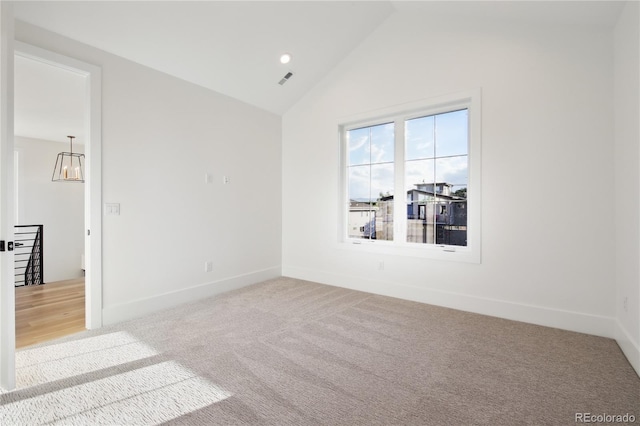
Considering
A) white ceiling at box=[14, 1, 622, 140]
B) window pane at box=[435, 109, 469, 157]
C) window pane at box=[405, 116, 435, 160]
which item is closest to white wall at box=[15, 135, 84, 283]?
white ceiling at box=[14, 1, 622, 140]

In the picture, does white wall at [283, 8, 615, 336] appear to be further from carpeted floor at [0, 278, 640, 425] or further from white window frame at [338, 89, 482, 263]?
carpeted floor at [0, 278, 640, 425]

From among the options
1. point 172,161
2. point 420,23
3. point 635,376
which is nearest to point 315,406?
point 635,376

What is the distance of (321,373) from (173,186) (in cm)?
264

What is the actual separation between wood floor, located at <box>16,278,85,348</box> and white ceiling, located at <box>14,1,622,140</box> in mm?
2562

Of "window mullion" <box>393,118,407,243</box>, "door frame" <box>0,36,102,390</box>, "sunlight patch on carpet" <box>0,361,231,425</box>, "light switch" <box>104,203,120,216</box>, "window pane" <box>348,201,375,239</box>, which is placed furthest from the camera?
"window pane" <box>348,201,375,239</box>

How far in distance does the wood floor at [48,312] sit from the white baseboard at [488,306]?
2932mm

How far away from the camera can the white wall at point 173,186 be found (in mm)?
3061

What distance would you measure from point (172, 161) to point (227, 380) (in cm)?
252

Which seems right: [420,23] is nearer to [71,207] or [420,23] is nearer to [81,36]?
[81,36]

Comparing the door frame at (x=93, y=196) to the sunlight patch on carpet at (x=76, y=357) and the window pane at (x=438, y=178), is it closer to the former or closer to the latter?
the sunlight patch on carpet at (x=76, y=357)

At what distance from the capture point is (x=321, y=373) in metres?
2.12

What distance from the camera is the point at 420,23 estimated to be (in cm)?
371

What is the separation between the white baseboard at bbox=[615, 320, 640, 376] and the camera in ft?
7.06

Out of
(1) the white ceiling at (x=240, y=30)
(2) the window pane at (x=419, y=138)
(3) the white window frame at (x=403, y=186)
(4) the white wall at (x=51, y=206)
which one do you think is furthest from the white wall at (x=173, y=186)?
(4) the white wall at (x=51, y=206)
